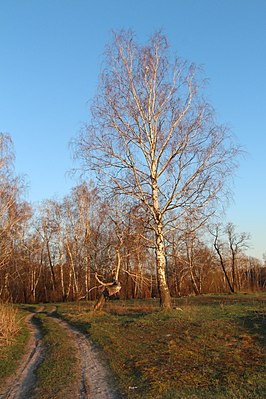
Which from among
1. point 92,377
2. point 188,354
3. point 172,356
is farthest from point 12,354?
point 188,354

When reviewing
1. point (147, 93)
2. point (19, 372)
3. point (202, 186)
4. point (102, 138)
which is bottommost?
point (19, 372)

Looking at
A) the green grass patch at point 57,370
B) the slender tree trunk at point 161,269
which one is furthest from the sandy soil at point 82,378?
the slender tree trunk at point 161,269

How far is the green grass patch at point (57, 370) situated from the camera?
724 cm

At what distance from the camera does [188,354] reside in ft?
29.6

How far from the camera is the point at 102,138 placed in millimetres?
16906

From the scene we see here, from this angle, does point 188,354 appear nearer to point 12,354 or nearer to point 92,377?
point 92,377

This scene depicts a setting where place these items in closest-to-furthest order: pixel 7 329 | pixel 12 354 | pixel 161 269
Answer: pixel 12 354 → pixel 7 329 → pixel 161 269

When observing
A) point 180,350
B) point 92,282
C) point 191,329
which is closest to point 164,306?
point 191,329

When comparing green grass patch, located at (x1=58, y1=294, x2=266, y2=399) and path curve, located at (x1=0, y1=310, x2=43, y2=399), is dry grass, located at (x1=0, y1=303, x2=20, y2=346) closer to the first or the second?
path curve, located at (x1=0, y1=310, x2=43, y2=399)

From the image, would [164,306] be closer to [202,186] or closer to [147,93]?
[202,186]

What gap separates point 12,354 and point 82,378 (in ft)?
13.5

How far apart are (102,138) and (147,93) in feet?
9.31

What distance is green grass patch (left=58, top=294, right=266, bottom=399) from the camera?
22.2 ft

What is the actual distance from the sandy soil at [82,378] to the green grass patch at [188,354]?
1.08 feet
